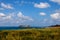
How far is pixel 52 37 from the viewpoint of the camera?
2433 cm

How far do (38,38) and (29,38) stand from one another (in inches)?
49.0

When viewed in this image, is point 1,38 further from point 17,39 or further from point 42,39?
point 42,39

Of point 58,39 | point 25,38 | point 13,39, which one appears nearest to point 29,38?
point 25,38

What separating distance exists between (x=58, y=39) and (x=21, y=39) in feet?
16.4

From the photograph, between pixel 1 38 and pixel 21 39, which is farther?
pixel 1 38

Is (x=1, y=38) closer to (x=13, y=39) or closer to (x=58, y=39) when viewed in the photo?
(x=13, y=39)

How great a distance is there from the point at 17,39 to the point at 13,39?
60 centimetres

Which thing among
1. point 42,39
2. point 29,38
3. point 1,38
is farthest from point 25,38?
point 1,38

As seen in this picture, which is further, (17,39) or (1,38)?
(1,38)

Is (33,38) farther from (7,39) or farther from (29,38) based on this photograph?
(7,39)

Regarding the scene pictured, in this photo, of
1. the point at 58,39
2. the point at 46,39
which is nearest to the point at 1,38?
the point at 46,39

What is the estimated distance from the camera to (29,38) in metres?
23.2

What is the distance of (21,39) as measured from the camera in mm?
22906

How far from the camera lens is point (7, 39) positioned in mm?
23891
